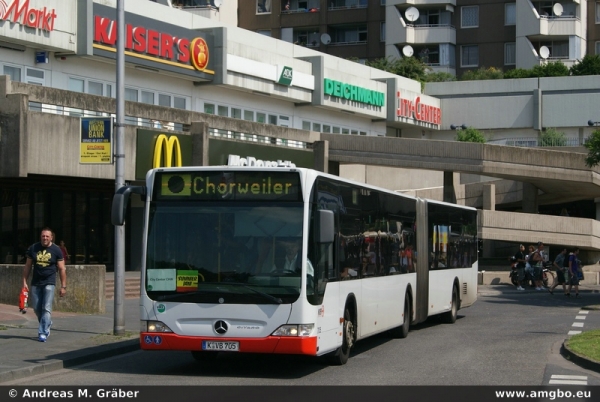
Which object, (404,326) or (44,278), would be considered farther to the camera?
(404,326)

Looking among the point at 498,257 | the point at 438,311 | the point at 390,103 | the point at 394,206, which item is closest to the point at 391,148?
the point at 498,257

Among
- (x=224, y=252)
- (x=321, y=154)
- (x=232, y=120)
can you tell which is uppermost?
(x=232, y=120)

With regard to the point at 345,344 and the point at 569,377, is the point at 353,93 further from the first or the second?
the point at 569,377

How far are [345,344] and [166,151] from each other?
1958 centimetres

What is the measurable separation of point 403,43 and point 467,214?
185 ft

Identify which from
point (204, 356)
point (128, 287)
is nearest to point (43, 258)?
point (204, 356)

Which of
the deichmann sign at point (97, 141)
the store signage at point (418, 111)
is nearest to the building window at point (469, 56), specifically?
the store signage at point (418, 111)

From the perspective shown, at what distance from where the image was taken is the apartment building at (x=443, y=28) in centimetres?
7869

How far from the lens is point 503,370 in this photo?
47.0 ft

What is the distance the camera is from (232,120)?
125 ft

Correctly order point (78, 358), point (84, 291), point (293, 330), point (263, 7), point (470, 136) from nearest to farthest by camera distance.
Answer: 1. point (293, 330)
2. point (78, 358)
3. point (84, 291)
4. point (470, 136)
5. point (263, 7)

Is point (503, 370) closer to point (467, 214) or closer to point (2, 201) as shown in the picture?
point (467, 214)

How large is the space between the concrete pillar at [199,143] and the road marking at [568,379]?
881 inches

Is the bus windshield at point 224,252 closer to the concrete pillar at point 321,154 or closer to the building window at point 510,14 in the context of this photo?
the concrete pillar at point 321,154
